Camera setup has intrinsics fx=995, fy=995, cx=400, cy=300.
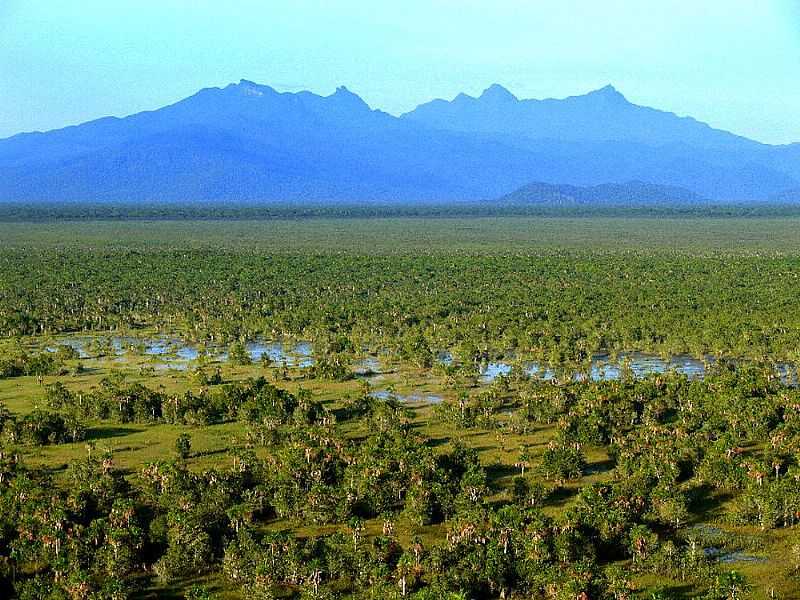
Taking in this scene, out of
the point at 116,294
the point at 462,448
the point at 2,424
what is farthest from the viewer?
the point at 116,294

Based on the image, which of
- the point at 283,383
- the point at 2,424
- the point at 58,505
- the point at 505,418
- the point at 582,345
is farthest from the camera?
the point at 582,345

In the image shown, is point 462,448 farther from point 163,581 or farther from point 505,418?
point 163,581

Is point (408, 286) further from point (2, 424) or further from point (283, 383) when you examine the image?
point (2, 424)

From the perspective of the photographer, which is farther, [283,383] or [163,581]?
[283,383]

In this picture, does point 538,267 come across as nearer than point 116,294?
No

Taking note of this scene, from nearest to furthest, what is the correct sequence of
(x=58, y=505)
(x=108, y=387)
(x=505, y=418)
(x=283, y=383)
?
1. (x=58, y=505)
2. (x=505, y=418)
3. (x=108, y=387)
4. (x=283, y=383)

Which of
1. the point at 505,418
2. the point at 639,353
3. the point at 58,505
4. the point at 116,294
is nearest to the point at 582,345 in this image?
the point at 639,353

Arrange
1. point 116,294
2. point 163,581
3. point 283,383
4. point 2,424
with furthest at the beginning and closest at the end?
point 116,294 → point 283,383 → point 2,424 → point 163,581

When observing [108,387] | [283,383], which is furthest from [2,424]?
[283,383]
